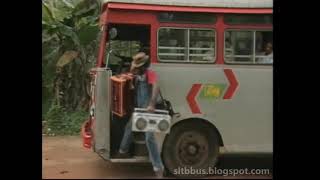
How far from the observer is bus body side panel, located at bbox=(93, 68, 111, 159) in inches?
309

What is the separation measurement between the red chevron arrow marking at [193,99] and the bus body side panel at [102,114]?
1.15 metres

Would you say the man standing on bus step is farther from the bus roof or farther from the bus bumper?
the bus bumper

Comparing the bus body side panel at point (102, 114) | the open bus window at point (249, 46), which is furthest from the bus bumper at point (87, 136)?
the open bus window at point (249, 46)

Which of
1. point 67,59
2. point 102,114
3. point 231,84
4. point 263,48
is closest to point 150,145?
point 102,114

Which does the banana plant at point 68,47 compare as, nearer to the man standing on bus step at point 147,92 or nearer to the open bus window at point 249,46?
the man standing on bus step at point 147,92

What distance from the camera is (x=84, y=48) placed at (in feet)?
44.4

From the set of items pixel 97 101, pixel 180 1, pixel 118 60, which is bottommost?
pixel 97 101

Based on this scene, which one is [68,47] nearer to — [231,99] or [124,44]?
[124,44]

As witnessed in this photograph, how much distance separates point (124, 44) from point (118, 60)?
39cm

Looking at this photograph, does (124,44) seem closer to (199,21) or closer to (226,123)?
(199,21)

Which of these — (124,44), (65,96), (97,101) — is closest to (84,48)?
(65,96)

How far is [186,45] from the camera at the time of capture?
7.91 metres

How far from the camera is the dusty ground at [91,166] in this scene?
8375mm

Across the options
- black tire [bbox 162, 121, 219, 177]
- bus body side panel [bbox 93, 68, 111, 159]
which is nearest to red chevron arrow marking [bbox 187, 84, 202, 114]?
black tire [bbox 162, 121, 219, 177]
